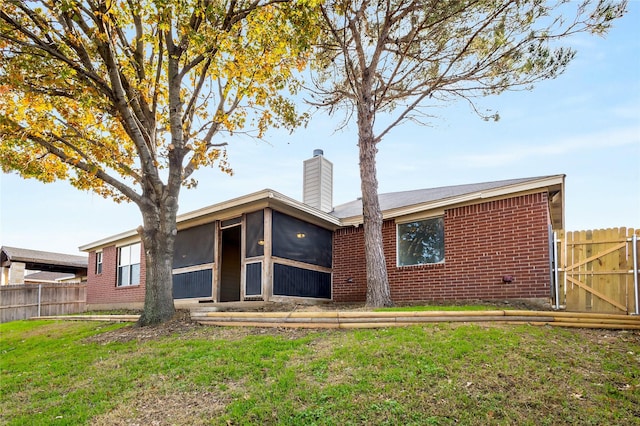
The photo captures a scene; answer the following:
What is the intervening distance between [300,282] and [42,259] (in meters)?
15.9

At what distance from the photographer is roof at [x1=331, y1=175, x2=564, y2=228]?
934cm

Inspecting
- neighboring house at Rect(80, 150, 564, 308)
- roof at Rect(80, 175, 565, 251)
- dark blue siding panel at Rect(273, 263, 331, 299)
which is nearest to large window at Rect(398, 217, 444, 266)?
neighboring house at Rect(80, 150, 564, 308)

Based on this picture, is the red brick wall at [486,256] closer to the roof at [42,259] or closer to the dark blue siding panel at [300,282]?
the dark blue siding panel at [300,282]

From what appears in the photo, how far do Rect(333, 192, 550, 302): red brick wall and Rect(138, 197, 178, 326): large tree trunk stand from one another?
5.56m

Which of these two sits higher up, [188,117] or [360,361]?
[188,117]

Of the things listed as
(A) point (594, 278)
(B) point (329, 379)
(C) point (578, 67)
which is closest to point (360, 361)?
(B) point (329, 379)

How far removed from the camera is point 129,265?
54.4ft

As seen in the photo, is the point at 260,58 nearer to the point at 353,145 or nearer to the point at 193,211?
the point at 353,145

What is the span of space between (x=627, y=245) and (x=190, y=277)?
10.8 meters

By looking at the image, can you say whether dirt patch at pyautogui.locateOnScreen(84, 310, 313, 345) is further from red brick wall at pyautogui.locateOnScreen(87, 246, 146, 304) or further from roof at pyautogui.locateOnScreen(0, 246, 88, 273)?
roof at pyautogui.locateOnScreen(0, 246, 88, 273)

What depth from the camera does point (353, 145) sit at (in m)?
11.0

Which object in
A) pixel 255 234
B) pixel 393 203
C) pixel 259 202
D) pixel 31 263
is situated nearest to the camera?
pixel 259 202

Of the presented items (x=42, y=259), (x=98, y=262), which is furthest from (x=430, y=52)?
(x=42, y=259)

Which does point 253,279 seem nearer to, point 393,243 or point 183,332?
point 183,332
